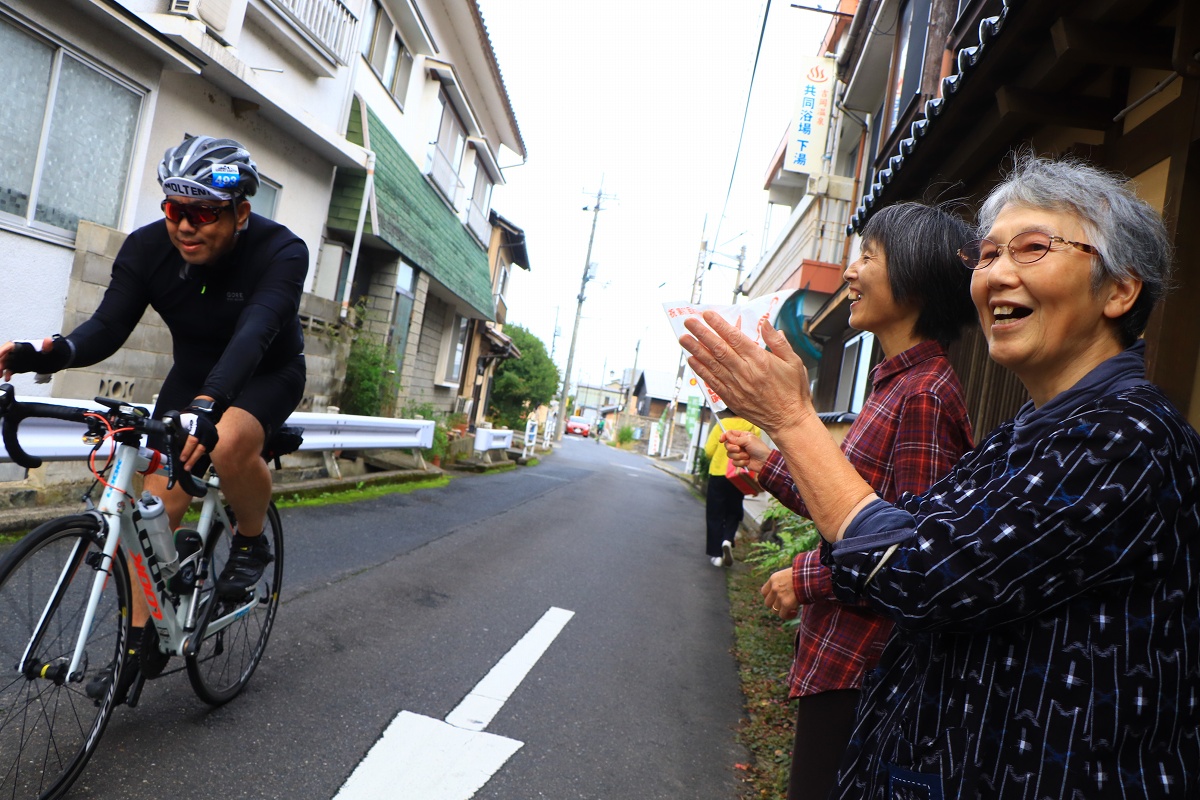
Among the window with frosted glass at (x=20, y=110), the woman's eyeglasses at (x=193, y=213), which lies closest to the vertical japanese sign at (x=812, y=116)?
the window with frosted glass at (x=20, y=110)

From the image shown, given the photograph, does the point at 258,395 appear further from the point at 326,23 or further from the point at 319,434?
the point at 326,23

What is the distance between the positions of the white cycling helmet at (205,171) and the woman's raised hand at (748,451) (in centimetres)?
193

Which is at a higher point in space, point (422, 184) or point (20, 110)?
point (422, 184)

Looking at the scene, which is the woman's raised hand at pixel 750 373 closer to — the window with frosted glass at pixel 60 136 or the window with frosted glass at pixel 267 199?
the window with frosted glass at pixel 60 136

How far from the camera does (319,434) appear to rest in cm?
952

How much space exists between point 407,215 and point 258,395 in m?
12.7

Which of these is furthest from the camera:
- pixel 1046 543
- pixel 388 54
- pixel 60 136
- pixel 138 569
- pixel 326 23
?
pixel 388 54

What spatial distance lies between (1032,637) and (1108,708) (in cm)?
13

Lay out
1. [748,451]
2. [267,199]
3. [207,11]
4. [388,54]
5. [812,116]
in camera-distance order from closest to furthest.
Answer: [748,451]
[207,11]
[267,199]
[388,54]
[812,116]

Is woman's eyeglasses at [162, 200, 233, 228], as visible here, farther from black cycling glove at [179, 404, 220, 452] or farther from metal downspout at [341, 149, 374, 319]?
metal downspout at [341, 149, 374, 319]

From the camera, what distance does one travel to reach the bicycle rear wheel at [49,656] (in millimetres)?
2451

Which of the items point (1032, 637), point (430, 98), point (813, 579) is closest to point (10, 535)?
point (813, 579)

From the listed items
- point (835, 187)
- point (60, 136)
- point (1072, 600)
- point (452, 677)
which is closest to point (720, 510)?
point (452, 677)

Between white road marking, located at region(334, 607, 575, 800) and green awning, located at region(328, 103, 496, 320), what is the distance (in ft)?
34.6
